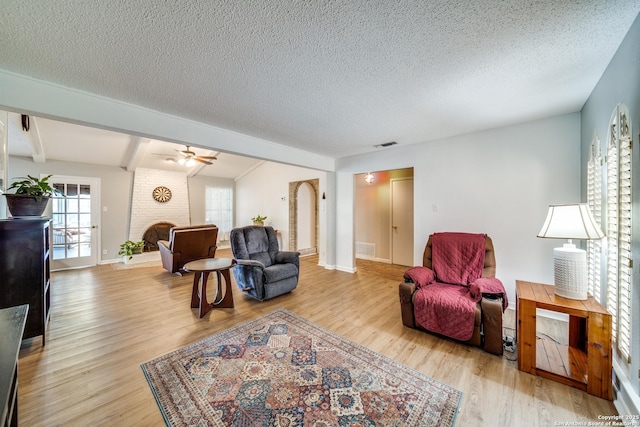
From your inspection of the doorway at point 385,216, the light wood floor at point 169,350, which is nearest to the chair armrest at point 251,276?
the light wood floor at point 169,350

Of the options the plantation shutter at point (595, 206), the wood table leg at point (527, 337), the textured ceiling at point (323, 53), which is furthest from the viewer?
the plantation shutter at point (595, 206)

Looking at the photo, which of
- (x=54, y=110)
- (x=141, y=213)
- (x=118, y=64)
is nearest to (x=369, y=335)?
(x=118, y=64)

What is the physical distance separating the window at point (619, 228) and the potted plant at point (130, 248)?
7.78m

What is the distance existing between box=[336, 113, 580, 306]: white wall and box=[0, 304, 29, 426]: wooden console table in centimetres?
404

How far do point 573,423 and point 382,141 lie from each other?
3457mm

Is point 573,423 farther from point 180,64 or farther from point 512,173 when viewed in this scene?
point 180,64

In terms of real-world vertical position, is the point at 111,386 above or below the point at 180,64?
below

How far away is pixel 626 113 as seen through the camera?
154 centimetres

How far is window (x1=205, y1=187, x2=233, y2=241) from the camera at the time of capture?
781cm

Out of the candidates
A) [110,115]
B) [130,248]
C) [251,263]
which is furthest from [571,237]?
[130,248]

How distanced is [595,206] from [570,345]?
1.29m

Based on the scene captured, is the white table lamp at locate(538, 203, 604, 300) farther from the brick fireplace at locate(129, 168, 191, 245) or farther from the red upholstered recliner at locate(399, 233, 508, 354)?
the brick fireplace at locate(129, 168, 191, 245)

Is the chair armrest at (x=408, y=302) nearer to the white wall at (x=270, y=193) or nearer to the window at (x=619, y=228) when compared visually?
the window at (x=619, y=228)

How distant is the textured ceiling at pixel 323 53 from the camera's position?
131 centimetres
